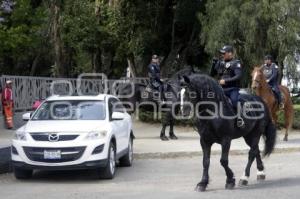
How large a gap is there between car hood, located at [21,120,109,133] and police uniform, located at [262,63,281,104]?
24.4ft

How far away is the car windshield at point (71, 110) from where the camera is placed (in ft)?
43.0

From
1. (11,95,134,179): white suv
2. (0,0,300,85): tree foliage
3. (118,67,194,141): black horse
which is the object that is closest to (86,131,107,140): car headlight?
(11,95,134,179): white suv

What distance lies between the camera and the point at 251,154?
12.1 meters

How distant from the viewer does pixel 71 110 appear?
43.7ft

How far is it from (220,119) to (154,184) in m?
1.95

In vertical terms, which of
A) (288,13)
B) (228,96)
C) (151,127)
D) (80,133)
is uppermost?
(288,13)

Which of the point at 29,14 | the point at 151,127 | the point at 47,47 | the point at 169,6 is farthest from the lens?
the point at 47,47

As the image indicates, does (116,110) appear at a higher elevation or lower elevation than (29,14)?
lower

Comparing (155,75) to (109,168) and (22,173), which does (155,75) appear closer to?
(109,168)

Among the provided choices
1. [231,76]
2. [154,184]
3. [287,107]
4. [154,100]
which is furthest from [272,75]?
[154,184]

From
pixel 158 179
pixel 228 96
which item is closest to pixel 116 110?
pixel 158 179

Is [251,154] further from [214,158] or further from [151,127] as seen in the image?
[151,127]

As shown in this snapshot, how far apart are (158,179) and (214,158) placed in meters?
3.80

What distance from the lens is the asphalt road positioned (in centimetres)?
1065
